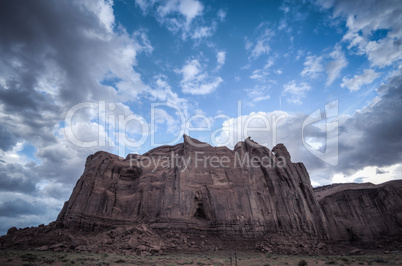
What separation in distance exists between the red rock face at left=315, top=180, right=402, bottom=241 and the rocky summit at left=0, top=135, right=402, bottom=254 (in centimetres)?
18

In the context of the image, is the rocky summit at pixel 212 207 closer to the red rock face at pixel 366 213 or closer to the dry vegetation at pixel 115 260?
the red rock face at pixel 366 213

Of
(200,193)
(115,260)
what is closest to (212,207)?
(200,193)

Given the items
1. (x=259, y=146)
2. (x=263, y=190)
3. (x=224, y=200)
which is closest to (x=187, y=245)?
(x=224, y=200)

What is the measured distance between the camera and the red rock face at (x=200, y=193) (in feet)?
130

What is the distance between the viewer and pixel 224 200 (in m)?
43.1

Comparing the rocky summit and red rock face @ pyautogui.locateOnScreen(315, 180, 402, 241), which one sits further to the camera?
red rock face @ pyautogui.locateOnScreen(315, 180, 402, 241)

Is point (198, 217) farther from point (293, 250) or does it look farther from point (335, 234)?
point (335, 234)

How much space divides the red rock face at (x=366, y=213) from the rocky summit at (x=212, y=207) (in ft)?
0.58

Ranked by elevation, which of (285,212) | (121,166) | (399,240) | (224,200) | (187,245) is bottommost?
(399,240)

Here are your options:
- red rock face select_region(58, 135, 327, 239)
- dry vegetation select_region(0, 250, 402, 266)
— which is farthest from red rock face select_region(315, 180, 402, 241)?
dry vegetation select_region(0, 250, 402, 266)

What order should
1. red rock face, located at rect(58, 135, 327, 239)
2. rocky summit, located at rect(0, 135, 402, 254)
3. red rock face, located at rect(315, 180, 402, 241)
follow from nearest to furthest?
1. rocky summit, located at rect(0, 135, 402, 254)
2. red rock face, located at rect(58, 135, 327, 239)
3. red rock face, located at rect(315, 180, 402, 241)

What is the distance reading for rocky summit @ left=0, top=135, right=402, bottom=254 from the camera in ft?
116

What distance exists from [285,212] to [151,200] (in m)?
28.9

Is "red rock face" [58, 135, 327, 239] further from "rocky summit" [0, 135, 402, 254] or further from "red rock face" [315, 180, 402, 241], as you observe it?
"red rock face" [315, 180, 402, 241]
